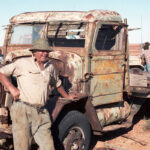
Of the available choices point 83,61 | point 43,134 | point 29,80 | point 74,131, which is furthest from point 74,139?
point 29,80

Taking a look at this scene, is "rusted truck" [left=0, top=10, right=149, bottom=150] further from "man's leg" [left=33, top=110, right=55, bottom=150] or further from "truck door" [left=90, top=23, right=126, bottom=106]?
"man's leg" [left=33, top=110, right=55, bottom=150]

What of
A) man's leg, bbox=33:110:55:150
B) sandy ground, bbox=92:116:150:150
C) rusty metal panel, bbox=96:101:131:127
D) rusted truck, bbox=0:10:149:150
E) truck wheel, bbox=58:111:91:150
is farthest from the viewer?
sandy ground, bbox=92:116:150:150

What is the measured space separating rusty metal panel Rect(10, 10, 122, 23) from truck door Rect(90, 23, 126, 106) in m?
0.16

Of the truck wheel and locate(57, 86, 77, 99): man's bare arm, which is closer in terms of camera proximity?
locate(57, 86, 77, 99): man's bare arm

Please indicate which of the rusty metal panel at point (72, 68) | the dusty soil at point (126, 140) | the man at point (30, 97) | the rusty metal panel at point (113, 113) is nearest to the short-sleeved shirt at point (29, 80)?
the man at point (30, 97)

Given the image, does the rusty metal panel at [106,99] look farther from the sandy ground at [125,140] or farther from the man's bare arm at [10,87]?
the man's bare arm at [10,87]

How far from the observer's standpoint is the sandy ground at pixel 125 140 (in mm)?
5859

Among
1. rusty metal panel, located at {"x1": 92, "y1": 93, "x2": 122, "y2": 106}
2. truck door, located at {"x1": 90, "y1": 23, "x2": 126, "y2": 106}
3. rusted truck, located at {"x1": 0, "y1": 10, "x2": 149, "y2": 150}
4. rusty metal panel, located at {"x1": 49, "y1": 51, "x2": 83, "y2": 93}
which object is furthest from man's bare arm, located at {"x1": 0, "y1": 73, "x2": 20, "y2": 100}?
rusty metal panel, located at {"x1": 92, "y1": 93, "x2": 122, "y2": 106}

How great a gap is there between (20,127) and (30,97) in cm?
40

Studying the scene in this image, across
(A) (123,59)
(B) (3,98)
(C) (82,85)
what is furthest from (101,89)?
(B) (3,98)

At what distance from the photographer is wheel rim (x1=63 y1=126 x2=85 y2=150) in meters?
4.65

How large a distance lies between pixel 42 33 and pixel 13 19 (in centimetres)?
76

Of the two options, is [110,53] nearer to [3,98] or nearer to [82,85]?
[82,85]

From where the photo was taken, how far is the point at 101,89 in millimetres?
5551
